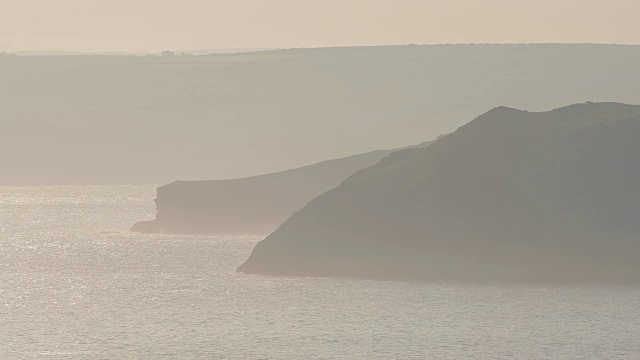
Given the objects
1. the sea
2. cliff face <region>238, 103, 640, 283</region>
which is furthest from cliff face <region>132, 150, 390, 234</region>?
cliff face <region>238, 103, 640, 283</region>

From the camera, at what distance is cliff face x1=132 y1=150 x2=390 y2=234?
180 meters

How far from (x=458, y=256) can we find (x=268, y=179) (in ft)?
255

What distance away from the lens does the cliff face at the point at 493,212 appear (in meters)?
107

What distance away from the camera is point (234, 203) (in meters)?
181

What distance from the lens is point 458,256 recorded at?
357 feet

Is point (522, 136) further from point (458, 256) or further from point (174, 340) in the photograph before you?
point (174, 340)

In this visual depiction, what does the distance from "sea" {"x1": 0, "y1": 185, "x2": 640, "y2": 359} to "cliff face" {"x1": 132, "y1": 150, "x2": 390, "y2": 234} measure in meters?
48.2

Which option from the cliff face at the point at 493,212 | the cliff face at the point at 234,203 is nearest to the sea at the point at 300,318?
the cliff face at the point at 493,212

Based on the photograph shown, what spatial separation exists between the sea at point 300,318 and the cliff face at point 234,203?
48.2 m

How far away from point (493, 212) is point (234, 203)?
7438 cm

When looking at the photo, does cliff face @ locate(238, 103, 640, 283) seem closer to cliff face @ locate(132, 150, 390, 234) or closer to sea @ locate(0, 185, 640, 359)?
sea @ locate(0, 185, 640, 359)

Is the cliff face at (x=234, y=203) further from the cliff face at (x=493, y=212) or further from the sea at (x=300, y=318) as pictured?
the cliff face at (x=493, y=212)

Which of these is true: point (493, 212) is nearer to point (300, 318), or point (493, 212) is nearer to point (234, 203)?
point (300, 318)

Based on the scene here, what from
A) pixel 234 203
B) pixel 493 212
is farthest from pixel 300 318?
pixel 234 203
